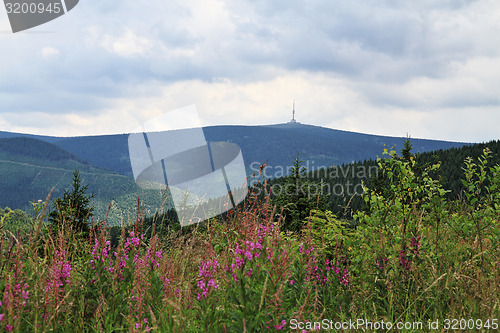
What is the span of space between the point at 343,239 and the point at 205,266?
1931 millimetres

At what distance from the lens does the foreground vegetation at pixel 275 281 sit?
318 centimetres

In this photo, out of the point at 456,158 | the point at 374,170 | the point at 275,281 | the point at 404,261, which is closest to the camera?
the point at 275,281

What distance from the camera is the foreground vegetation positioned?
318 centimetres

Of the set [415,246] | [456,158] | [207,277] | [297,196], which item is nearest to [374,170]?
[456,158]

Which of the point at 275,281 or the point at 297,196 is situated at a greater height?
the point at 275,281

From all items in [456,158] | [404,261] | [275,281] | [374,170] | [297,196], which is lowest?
[374,170]

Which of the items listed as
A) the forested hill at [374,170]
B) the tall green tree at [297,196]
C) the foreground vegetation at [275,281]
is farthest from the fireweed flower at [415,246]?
the forested hill at [374,170]

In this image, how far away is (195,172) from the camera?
8.83 meters

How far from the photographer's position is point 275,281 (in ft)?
10.3

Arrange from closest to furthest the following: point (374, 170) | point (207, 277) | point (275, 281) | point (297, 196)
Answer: point (275, 281) → point (207, 277) → point (297, 196) → point (374, 170)

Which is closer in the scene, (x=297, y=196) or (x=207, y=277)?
(x=207, y=277)

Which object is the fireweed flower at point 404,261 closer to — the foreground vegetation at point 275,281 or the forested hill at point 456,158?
the foreground vegetation at point 275,281

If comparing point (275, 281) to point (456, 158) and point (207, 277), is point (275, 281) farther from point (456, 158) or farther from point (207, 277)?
point (456, 158)

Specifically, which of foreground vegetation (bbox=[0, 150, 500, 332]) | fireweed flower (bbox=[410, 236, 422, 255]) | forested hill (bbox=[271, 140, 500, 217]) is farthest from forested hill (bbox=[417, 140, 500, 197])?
fireweed flower (bbox=[410, 236, 422, 255])
